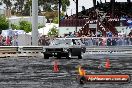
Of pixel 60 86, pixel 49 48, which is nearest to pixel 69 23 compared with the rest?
pixel 49 48

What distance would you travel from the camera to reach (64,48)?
36625mm

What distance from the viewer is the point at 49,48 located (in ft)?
121

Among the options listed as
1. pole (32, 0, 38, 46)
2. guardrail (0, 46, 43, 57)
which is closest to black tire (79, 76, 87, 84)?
guardrail (0, 46, 43, 57)

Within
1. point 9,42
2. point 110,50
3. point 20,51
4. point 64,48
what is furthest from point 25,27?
point 64,48

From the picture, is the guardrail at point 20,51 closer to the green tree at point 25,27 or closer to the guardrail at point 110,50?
the guardrail at point 110,50

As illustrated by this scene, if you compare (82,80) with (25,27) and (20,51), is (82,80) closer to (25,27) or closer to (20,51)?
(20,51)

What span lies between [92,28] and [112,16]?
16.0 feet

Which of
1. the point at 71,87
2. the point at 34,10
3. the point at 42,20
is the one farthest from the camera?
the point at 42,20

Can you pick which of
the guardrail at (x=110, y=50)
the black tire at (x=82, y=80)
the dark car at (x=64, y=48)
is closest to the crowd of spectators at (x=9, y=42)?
the guardrail at (x=110, y=50)

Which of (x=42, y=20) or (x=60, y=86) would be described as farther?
(x=42, y=20)

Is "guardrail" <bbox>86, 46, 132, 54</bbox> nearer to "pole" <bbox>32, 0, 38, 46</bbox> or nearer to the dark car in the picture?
"pole" <bbox>32, 0, 38, 46</bbox>

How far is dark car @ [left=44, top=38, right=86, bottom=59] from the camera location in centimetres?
3656

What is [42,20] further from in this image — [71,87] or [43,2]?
[71,87]

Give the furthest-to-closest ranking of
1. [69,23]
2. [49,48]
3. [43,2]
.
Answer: [43,2] < [69,23] < [49,48]
